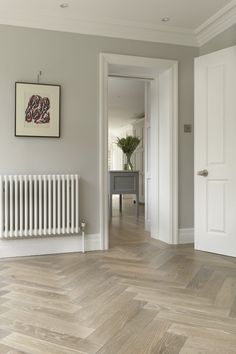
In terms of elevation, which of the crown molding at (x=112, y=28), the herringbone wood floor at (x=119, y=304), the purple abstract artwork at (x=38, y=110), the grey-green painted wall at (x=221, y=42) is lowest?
the herringbone wood floor at (x=119, y=304)

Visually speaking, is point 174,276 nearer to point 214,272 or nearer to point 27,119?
point 214,272

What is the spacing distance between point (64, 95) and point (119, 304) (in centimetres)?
234

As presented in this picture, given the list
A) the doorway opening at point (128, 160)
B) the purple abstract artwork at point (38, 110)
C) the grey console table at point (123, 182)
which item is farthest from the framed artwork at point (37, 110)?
the grey console table at point (123, 182)

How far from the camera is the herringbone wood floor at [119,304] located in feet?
5.43

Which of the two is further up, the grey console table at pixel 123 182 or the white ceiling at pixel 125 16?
the white ceiling at pixel 125 16

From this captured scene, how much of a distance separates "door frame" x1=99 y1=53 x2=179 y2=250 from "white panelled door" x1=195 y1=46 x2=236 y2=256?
358 mm

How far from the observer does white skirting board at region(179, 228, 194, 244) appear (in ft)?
13.3

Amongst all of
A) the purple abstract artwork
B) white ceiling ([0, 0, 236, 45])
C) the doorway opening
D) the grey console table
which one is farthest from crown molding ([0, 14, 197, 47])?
the grey console table

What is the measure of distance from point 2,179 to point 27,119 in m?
0.68

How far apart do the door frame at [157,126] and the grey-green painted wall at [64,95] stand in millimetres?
66

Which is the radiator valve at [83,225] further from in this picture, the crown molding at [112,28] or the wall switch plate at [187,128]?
the crown molding at [112,28]

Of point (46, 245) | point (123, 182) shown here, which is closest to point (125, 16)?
point (46, 245)

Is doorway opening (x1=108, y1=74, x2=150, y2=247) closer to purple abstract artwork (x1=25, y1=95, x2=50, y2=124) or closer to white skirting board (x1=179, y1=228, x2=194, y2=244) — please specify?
white skirting board (x1=179, y1=228, x2=194, y2=244)

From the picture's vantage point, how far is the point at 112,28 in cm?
373
